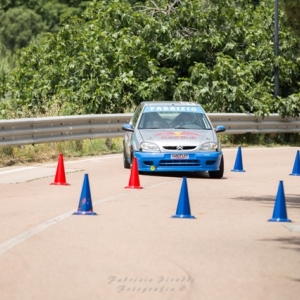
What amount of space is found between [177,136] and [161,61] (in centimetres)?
1550

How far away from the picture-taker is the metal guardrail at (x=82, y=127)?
2150 cm

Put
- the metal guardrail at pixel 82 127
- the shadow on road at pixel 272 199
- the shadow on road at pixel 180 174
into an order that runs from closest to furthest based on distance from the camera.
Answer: the shadow on road at pixel 272 199
the shadow on road at pixel 180 174
the metal guardrail at pixel 82 127

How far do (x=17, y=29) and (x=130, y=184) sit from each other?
223ft

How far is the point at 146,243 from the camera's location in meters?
10.5

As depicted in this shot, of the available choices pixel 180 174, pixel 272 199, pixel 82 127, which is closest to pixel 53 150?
pixel 82 127

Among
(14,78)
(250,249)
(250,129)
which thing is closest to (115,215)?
(250,249)

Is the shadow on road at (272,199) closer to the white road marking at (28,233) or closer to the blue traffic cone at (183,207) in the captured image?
the blue traffic cone at (183,207)

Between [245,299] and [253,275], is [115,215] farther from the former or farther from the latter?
[245,299]

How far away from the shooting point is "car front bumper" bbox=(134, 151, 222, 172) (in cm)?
1862

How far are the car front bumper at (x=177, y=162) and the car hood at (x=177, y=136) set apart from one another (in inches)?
12.1

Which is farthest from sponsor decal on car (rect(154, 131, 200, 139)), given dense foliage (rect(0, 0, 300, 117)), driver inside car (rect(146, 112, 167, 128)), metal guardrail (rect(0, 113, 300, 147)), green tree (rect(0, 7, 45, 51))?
green tree (rect(0, 7, 45, 51))

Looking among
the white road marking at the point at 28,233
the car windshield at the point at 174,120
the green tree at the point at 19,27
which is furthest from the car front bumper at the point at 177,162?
the green tree at the point at 19,27

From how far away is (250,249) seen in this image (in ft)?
33.6

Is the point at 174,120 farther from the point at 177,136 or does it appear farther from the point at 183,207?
Result: the point at 183,207
